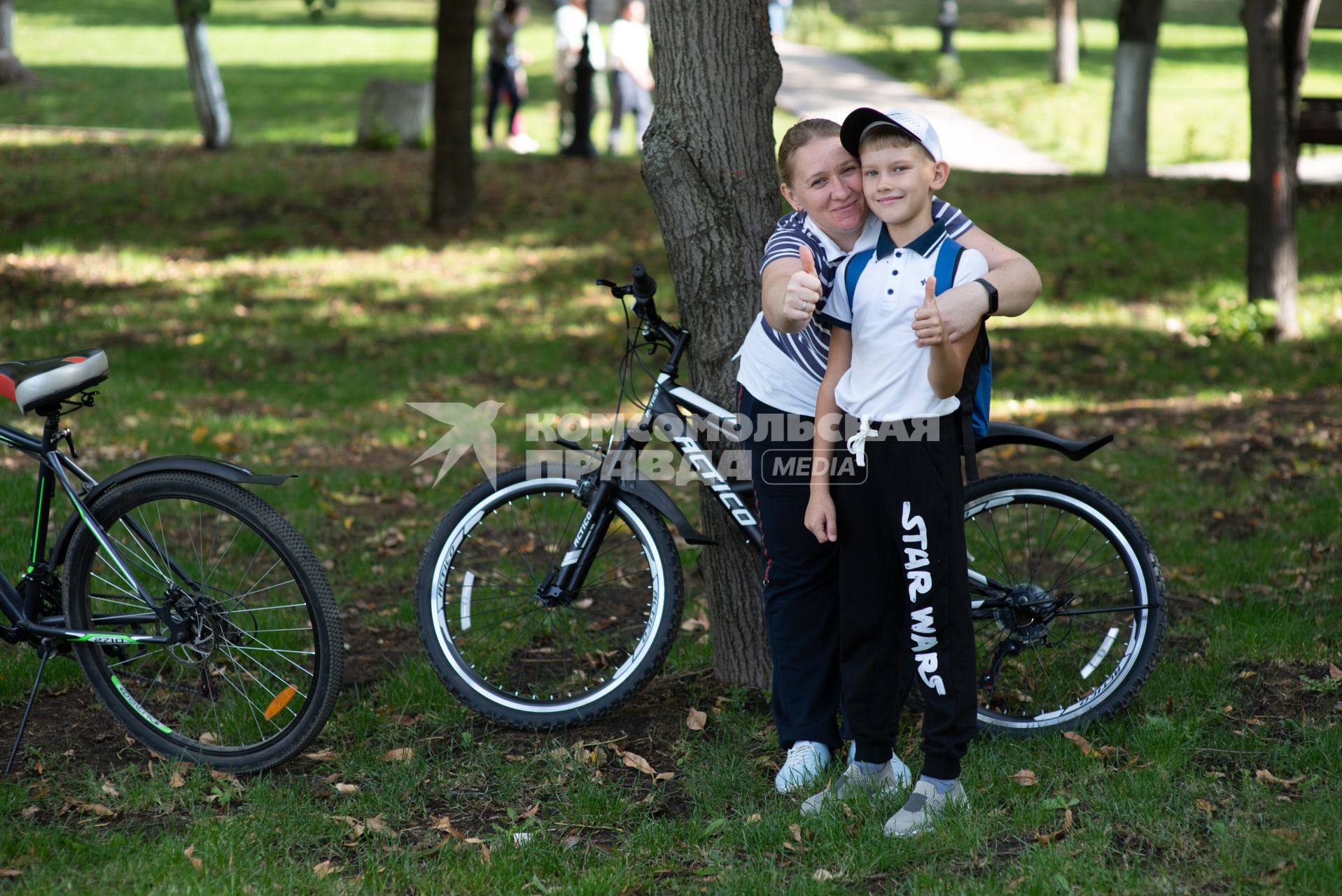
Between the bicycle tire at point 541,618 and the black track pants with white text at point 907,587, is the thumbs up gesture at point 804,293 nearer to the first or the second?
the black track pants with white text at point 907,587

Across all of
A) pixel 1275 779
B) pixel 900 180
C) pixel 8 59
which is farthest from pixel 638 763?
pixel 8 59

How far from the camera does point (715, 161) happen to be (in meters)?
4.12

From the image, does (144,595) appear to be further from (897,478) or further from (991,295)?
(991,295)

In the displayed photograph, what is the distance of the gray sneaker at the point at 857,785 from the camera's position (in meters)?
3.58

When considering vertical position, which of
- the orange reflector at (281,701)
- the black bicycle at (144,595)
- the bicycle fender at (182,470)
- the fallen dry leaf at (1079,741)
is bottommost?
the fallen dry leaf at (1079,741)

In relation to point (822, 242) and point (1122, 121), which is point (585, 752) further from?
point (1122, 121)

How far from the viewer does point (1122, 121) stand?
14750 mm

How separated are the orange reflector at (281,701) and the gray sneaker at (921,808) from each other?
1.97 metres

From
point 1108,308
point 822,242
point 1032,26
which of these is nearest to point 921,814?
point 822,242

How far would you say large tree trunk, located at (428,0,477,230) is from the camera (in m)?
12.5

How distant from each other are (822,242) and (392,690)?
7.59ft

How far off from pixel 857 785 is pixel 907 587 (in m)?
0.67

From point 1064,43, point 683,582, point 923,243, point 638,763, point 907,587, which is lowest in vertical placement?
point 638,763

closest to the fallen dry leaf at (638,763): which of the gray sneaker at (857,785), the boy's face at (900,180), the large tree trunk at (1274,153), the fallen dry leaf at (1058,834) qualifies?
the gray sneaker at (857,785)
